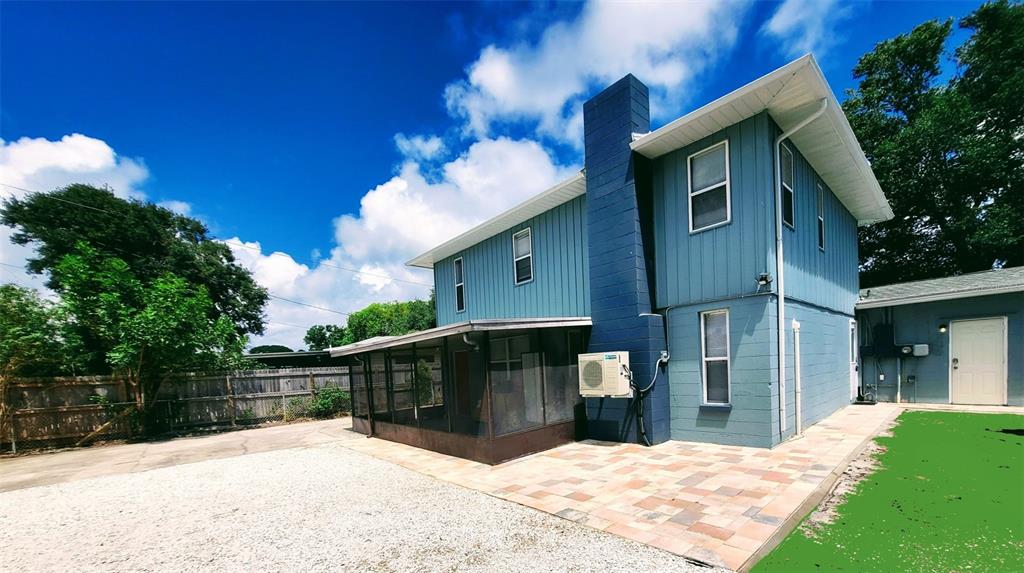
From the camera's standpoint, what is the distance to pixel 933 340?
866 cm

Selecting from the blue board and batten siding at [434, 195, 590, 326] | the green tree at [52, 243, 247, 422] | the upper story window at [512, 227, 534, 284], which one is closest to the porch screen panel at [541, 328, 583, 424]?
the blue board and batten siding at [434, 195, 590, 326]

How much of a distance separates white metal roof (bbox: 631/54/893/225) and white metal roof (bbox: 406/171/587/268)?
1476 millimetres

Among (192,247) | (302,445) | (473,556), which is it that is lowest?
(302,445)

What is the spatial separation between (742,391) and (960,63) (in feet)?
58.6

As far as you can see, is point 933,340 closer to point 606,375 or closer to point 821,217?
point 821,217

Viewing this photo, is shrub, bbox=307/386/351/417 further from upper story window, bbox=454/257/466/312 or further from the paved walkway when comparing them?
upper story window, bbox=454/257/466/312

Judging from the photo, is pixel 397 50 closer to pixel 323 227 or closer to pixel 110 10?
pixel 110 10

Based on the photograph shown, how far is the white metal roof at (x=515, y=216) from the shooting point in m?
7.36

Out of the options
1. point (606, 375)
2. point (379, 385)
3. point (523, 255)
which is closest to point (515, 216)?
point (523, 255)

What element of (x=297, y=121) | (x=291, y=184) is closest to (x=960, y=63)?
(x=297, y=121)

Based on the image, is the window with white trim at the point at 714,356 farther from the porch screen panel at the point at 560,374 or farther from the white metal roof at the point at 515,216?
the white metal roof at the point at 515,216

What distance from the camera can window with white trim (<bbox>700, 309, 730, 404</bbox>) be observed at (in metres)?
5.70

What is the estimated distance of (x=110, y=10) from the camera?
6.14m

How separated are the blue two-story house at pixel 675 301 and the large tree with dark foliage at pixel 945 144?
9.51 m
